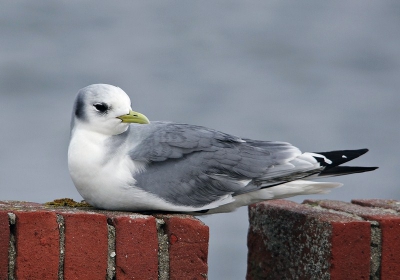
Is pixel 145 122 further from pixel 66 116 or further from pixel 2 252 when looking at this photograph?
pixel 66 116

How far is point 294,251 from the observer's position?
3.97 meters

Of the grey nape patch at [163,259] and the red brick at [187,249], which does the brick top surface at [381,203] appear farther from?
the grey nape patch at [163,259]

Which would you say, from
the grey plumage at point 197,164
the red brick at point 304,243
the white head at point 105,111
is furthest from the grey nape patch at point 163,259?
the white head at point 105,111

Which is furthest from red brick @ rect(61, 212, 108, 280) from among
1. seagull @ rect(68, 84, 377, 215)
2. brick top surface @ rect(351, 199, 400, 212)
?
brick top surface @ rect(351, 199, 400, 212)

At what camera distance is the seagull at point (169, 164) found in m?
4.02

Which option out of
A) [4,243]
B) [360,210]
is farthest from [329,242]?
[4,243]

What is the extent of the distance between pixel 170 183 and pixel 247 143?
56 cm

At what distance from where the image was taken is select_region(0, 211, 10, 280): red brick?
3.21 meters

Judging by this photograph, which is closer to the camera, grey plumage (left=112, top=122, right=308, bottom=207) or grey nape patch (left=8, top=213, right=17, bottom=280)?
grey nape patch (left=8, top=213, right=17, bottom=280)

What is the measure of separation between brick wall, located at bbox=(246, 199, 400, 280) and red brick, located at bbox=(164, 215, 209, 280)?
0.58 metres

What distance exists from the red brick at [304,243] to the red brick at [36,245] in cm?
121

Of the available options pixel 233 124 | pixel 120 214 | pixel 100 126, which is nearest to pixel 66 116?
pixel 233 124

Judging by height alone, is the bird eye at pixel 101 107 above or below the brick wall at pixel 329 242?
above

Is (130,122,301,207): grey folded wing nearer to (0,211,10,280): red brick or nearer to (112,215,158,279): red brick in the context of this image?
(112,215,158,279): red brick
